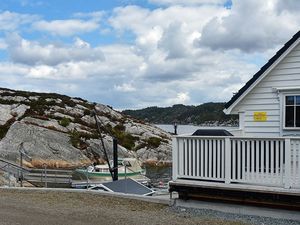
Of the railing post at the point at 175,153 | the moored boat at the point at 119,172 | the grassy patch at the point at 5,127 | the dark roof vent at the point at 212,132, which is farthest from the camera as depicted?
the grassy patch at the point at 5,127

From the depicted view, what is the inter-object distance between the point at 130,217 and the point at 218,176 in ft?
8.53

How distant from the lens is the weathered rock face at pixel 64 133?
51.0 meters

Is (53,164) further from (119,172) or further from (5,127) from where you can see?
(119,172)

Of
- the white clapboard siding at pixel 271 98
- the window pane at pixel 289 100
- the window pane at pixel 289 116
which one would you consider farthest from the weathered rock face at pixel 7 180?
the window pane at pixel 289 100

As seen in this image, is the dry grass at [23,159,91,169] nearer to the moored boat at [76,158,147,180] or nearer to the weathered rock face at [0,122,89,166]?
the weathered rock face at [0,122,89,166]

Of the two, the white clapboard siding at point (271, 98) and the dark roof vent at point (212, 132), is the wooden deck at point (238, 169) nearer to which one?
the dark roof vent at point (212, 132)

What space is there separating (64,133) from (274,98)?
40.5 m

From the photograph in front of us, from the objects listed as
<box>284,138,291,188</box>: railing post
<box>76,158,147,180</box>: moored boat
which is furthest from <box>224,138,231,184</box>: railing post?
<box>76,158,147,180</box>: moored boat

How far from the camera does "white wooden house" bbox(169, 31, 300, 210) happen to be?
11.6m

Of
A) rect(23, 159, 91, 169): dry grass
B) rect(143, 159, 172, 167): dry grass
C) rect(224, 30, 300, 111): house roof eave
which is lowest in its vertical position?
rect(143, 159, 172, 167): dry grass

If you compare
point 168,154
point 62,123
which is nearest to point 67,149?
point 62,123

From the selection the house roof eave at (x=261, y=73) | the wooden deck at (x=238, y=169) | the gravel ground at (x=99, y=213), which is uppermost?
the house roof eave at (x=261, y=73)

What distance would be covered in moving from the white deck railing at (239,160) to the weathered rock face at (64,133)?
3619 cm

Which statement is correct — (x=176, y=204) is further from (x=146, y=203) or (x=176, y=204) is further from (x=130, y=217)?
(x=130, y=217)
